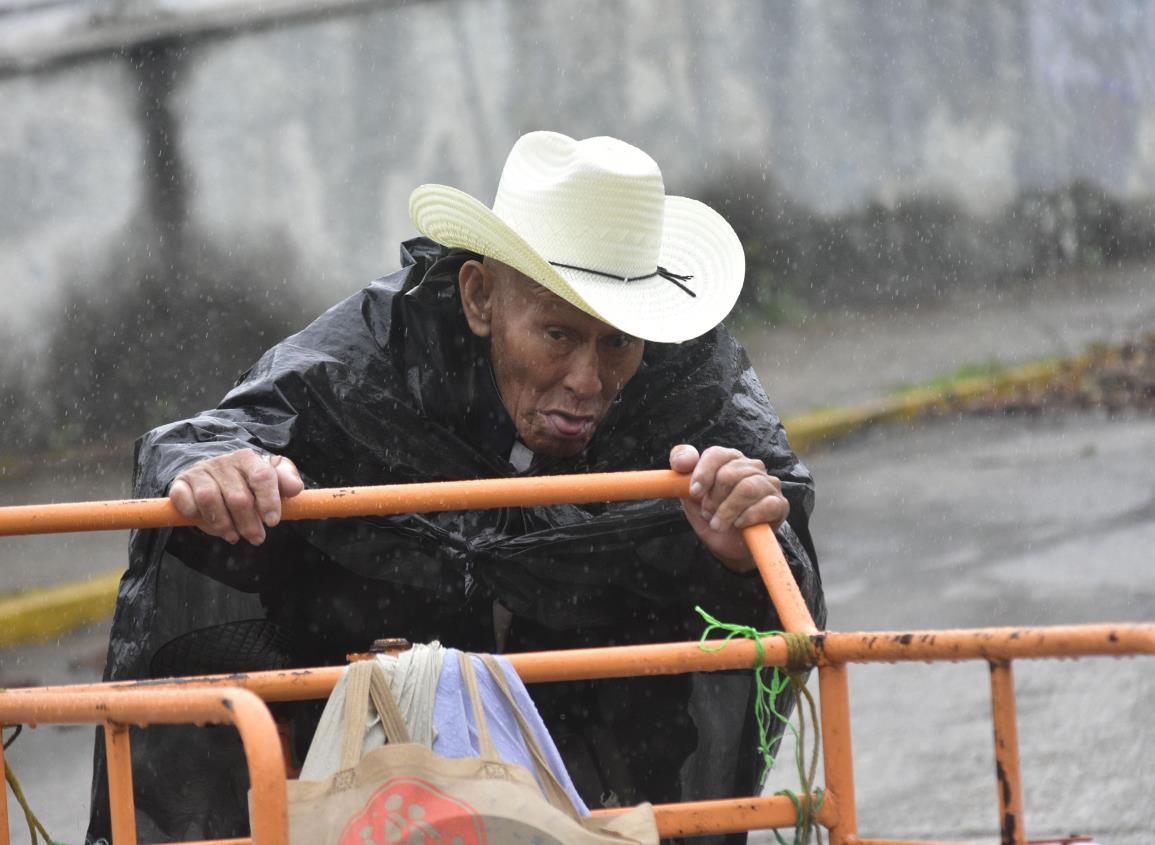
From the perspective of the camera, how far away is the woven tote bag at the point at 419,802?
1986 mm

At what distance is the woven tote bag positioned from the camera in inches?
78.2

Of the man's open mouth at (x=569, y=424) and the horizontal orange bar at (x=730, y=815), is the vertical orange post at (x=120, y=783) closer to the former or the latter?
the horizontal orange bar at (x=730, y=815)

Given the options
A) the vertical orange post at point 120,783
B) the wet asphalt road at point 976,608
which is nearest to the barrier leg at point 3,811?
the vertical orange post at point 120,783

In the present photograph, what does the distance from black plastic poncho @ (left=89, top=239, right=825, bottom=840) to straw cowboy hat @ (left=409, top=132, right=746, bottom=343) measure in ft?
0.47

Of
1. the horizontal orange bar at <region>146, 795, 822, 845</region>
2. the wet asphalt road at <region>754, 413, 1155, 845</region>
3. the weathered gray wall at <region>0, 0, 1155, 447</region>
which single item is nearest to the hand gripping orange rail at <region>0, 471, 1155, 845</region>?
the horizontal orange bar at <region>146, 795, 822, 845</region>

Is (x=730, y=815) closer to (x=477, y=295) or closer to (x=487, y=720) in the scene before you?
(x=487, y=720)

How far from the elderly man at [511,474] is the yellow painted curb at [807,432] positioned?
15.5 ft

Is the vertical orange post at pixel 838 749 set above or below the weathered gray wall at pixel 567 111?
below

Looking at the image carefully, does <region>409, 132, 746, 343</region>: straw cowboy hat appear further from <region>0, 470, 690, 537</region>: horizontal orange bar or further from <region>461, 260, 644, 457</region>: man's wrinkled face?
<region>0, 470, 690, 537</region>: horizontal orange bar

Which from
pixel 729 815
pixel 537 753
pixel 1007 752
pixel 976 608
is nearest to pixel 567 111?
pixel 976 608

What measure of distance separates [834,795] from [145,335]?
8.65 m

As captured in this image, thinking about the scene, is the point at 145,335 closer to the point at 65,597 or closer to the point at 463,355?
the point at 65,597

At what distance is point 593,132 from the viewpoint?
11.6 metres

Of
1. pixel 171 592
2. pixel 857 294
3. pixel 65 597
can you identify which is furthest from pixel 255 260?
pixel 171 592
